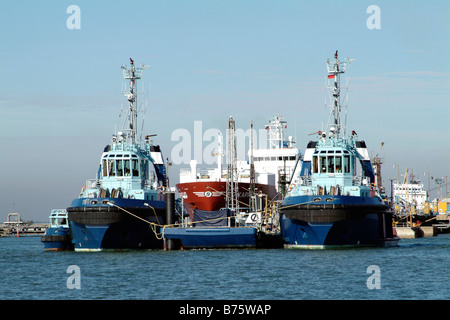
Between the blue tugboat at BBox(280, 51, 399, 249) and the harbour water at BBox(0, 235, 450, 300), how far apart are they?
70.4 inches

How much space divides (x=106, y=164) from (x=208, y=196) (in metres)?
24.6

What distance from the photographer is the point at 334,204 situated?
58.3 m

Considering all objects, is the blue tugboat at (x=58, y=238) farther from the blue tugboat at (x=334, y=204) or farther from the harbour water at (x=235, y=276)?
the blue tugboat at (x=334, y=204)

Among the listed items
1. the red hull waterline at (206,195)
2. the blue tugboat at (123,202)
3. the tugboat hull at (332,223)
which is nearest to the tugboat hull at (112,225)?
the blue tugboat at (123,202)

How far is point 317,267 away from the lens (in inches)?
1875

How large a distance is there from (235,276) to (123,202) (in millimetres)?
20676

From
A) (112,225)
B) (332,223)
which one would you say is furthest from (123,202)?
(332,223)

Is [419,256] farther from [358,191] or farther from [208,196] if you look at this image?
[208,196]

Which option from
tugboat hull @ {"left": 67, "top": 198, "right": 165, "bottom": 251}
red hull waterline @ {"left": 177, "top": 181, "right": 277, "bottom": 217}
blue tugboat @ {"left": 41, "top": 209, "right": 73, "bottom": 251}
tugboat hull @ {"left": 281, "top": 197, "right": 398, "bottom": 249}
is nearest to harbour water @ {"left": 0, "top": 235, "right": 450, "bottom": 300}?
tugboat hull @ {"left": 281, "top": 197, "right": 398, "bottom": 249}

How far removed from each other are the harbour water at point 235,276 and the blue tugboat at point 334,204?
1787 millimetres

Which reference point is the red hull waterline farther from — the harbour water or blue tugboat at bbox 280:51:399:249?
the harbour water

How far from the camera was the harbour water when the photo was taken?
3750 cm

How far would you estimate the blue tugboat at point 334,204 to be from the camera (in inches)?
2314
